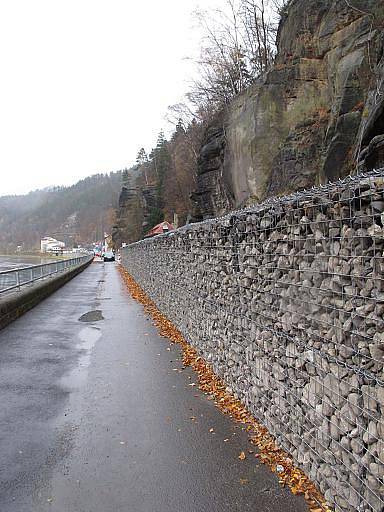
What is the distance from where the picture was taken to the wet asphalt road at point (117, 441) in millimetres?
3279

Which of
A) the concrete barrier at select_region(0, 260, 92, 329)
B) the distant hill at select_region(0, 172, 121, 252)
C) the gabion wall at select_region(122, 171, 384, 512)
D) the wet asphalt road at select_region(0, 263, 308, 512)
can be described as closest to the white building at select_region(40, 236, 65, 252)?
the distant hill at select_region(0, 172, 121, 252)

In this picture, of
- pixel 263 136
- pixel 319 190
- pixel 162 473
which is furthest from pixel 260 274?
pixel 263 136

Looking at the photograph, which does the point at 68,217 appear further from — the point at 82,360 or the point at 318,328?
the point at 318,328

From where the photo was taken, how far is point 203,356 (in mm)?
7094

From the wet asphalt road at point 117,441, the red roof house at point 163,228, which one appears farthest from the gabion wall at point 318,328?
the red roof house at point 163,228

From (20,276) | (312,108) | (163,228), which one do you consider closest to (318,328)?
(20,276)

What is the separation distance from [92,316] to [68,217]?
124729 mm

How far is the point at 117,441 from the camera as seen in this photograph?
168 inches

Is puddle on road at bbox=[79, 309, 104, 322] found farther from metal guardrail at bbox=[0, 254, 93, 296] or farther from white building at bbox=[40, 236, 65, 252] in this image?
white building at bbox=[40, 236, 65, 252]

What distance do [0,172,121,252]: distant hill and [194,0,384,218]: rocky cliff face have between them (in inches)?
3939

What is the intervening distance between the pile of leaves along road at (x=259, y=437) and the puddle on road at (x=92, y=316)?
431 cm

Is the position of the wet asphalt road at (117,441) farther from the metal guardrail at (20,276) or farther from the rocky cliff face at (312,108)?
the rocky cliff face at (312,108)

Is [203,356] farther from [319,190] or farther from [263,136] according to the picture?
[263,136]

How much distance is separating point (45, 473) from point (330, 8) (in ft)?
69.7
